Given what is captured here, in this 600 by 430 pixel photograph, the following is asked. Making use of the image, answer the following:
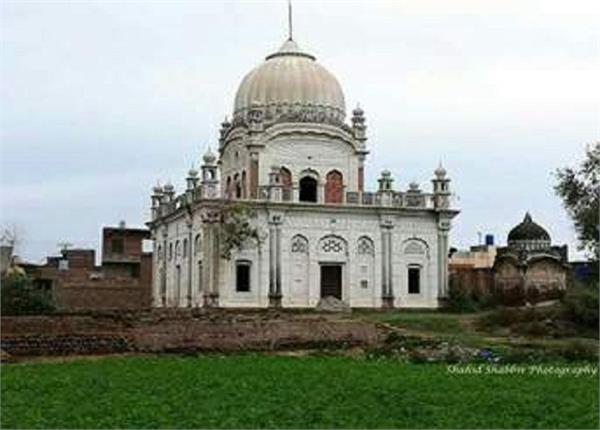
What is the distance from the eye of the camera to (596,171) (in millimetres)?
36969

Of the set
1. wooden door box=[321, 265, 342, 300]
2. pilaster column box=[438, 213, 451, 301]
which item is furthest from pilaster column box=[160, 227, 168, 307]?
pilaster column box=[438, 213, 451, 301]

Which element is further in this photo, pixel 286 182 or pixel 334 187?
pixel 334 187

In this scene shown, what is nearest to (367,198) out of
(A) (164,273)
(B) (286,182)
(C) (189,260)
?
(B) (286,182)

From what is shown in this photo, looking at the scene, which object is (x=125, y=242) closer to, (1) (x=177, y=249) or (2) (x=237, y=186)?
(1) (x=177, y=249)

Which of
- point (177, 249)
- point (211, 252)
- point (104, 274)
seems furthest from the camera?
point (104, 274)

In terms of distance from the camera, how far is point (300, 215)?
147 feet

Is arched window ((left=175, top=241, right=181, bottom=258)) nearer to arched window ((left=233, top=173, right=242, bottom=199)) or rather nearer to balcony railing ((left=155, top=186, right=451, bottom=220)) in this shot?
balcony railing ((left=155, top=186, right=451, bottom=220))

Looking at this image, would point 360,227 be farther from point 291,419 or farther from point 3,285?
point 291,419

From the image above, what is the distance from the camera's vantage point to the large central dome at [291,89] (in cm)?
4688

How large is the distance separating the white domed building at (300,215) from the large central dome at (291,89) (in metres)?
0.05

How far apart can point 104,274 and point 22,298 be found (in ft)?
61.9

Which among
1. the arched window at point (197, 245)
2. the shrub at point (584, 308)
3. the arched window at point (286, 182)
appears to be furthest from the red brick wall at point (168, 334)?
the arched window at point (286, 182)

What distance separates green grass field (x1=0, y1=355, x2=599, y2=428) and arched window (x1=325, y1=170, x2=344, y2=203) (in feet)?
83.0

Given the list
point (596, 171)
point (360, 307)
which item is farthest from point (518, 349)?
point (360, 307)
